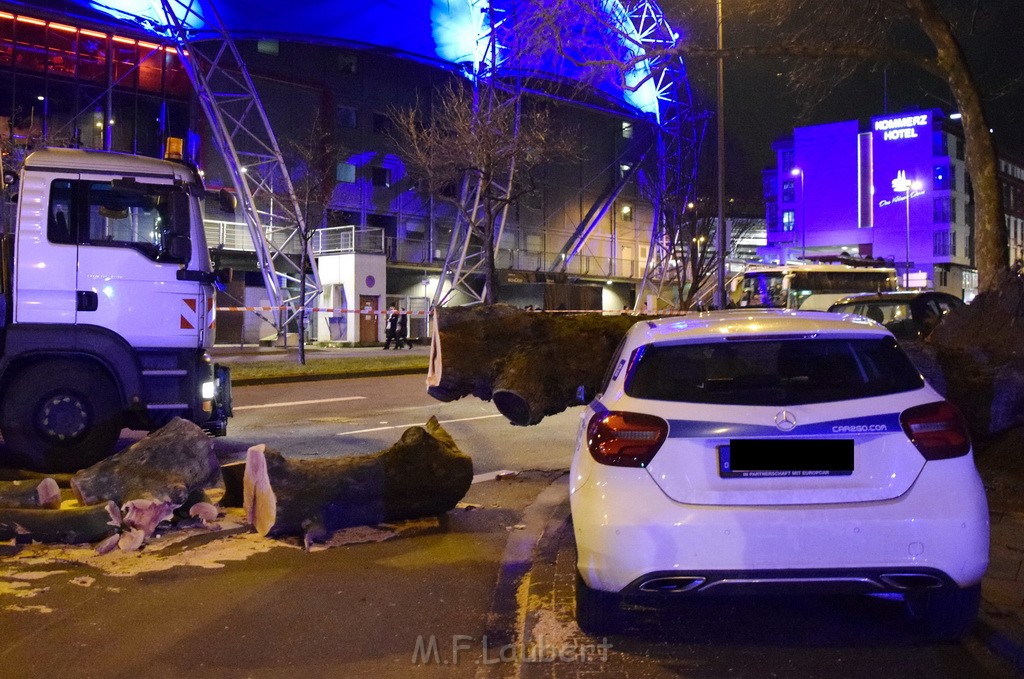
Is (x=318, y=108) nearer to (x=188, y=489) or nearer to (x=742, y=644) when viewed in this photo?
(x=188, y=489)

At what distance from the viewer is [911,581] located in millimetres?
3861

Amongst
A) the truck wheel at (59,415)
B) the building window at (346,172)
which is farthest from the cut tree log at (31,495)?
the building window at (346,172)

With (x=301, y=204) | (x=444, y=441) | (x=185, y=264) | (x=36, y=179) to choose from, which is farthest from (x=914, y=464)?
(x=301, y=204)

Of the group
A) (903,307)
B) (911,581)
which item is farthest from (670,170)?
(911,581)

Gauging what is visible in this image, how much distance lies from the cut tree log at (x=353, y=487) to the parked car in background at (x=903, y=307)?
348 inches

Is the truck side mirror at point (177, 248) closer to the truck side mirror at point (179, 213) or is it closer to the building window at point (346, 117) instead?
the truck side mirror at point (179, 213)

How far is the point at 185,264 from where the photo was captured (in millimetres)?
8805

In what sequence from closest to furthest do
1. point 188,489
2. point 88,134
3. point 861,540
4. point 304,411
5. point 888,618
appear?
point 861,540, point 888,618, point 188,489, point 304,411, point 88,134

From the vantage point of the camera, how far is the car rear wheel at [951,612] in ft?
13.4

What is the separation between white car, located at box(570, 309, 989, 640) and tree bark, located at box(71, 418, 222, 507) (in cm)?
396

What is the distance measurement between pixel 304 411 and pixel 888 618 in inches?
421

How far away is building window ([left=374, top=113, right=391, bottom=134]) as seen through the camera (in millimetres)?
40000

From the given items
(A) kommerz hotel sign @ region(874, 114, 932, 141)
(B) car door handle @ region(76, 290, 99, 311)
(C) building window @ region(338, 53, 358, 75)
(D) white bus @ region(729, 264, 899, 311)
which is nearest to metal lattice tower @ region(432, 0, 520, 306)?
(D) white bus @ region(729, 264, 899, 311)

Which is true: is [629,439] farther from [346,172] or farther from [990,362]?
[346,172]
